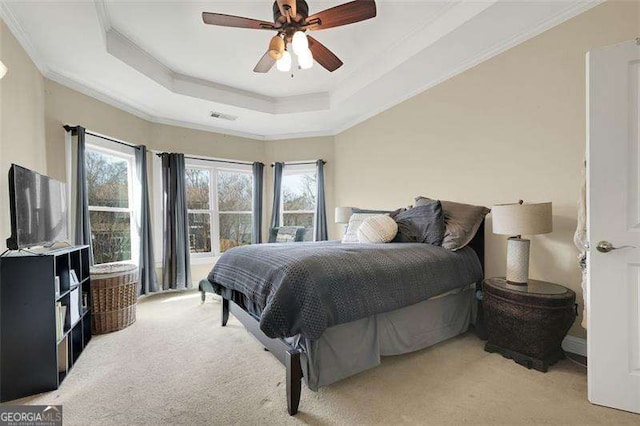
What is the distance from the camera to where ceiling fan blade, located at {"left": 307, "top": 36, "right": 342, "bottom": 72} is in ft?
7.09

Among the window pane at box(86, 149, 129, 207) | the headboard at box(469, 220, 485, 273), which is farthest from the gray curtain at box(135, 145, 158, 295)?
the headboard at box(469, 220, 485, 273)

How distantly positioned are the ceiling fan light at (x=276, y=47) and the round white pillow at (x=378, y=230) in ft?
5.64

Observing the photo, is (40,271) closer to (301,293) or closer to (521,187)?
(301,293)

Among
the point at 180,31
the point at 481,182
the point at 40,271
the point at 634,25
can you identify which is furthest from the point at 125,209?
the point at 634,25

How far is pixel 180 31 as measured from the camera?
256cm

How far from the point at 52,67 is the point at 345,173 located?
3691 millimetres

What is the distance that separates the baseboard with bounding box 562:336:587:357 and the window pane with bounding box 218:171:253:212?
175 inches

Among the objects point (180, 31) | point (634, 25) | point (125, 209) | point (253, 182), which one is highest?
point (180, 31)

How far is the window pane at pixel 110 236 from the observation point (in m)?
3.48

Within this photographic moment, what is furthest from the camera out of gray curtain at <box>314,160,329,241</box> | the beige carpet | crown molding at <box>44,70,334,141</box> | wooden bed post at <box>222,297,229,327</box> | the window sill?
gray curtain at <box>314,160,329,241</box>

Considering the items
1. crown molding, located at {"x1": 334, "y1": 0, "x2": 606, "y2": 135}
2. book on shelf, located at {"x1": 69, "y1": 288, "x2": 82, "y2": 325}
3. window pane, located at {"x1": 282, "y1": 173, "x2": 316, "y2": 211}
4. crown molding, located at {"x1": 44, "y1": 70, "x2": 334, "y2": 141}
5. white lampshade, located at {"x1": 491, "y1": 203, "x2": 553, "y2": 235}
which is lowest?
book on shelf, located at {"x1": 69, "y1": 288, "x2": 82, "y2": 325}

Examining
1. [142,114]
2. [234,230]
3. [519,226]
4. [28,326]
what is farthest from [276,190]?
[519,226]

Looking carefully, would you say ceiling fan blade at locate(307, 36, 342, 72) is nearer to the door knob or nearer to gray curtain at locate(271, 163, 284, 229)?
the door knob

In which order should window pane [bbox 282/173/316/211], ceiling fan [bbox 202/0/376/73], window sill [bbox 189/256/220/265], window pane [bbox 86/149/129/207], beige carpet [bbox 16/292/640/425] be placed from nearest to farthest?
beige carpet [bbox 16/292/640/425], ceiling fan [bbox 202/0/376/73], window pane [bbox 86/149/129/207], window sill [bbox 189/256/220/265], window pane [bbox 282/173/316/211]
